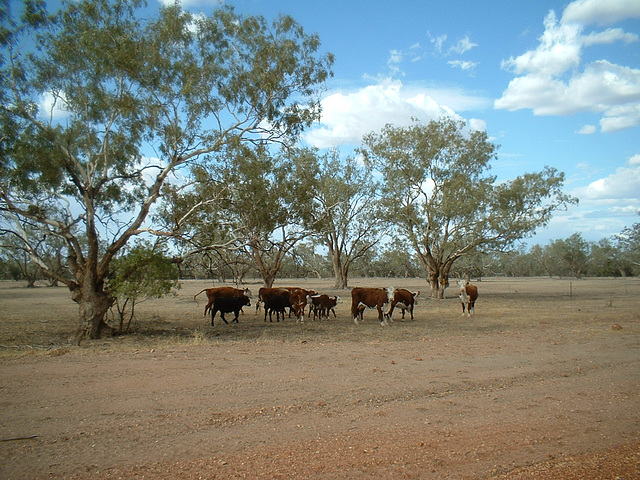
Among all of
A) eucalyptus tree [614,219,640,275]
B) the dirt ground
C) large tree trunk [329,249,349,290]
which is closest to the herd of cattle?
the dirt ground

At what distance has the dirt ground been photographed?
4758 millimetres

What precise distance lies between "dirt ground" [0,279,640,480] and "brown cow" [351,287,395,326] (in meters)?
5.09

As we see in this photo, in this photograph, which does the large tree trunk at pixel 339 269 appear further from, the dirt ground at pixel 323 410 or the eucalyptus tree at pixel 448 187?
the dirt ground at pixel 323 410

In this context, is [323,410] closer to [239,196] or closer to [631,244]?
[239,196]

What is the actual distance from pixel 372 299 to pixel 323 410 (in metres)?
11.6

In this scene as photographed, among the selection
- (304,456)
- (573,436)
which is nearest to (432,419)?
(573,436)

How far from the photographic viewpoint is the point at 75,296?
14.0 metres

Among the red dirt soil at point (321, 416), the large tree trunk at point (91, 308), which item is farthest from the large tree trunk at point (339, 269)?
the red dirt soil at point (321, 416)

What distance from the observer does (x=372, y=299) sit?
17891 mm

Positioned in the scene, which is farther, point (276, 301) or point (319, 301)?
Result: point (319, 301)

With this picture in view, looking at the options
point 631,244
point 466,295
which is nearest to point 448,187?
point 466,295

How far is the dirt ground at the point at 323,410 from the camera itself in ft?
15.6

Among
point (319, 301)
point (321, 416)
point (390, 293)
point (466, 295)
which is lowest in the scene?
point (321, 416)

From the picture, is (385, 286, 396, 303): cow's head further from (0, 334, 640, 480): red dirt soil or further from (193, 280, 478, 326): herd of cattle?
(0, 334, 640, 480): red dirt soil
